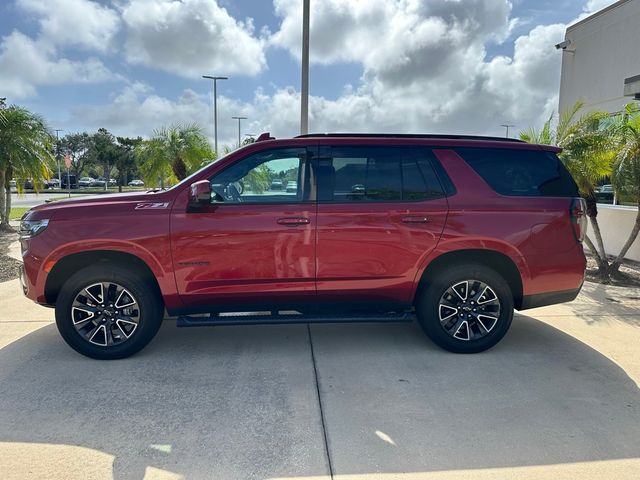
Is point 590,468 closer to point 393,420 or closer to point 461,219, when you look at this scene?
point 393,420

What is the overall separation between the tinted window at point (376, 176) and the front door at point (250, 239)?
0.23m

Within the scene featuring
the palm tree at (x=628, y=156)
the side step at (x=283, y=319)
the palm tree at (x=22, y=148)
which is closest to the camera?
the side step at (x=283, y=319)

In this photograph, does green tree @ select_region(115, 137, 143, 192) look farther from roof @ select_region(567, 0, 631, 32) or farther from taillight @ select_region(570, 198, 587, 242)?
taillight @ select_region(570, 198, 587, 242)

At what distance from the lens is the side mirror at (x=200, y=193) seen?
12.3 feet

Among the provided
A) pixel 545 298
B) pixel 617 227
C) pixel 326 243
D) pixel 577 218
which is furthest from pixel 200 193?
pixel 617 227

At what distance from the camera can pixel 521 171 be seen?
4371 millimetres

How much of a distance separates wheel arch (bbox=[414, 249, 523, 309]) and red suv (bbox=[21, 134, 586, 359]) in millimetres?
13

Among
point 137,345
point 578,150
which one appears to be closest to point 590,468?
point 137,345

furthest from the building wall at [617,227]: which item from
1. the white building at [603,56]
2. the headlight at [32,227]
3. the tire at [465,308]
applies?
the headlight at [32,227]

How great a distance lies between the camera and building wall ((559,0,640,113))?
13203 mm

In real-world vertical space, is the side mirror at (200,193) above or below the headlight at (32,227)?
above

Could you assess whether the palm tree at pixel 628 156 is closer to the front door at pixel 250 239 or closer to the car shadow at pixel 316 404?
the car shadow at pixel 316 404

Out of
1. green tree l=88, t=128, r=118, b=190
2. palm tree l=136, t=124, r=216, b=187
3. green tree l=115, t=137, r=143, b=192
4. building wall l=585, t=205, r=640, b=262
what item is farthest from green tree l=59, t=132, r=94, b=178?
building wall l=585, t=205, r=640, b=262

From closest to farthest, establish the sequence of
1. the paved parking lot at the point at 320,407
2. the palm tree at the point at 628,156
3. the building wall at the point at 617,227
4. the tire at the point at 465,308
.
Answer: the paved parking lot at the point at 320,407, the tire at the point at 465,308, the palm tree at the point at 628,156, the building wall at the point at 617,227
